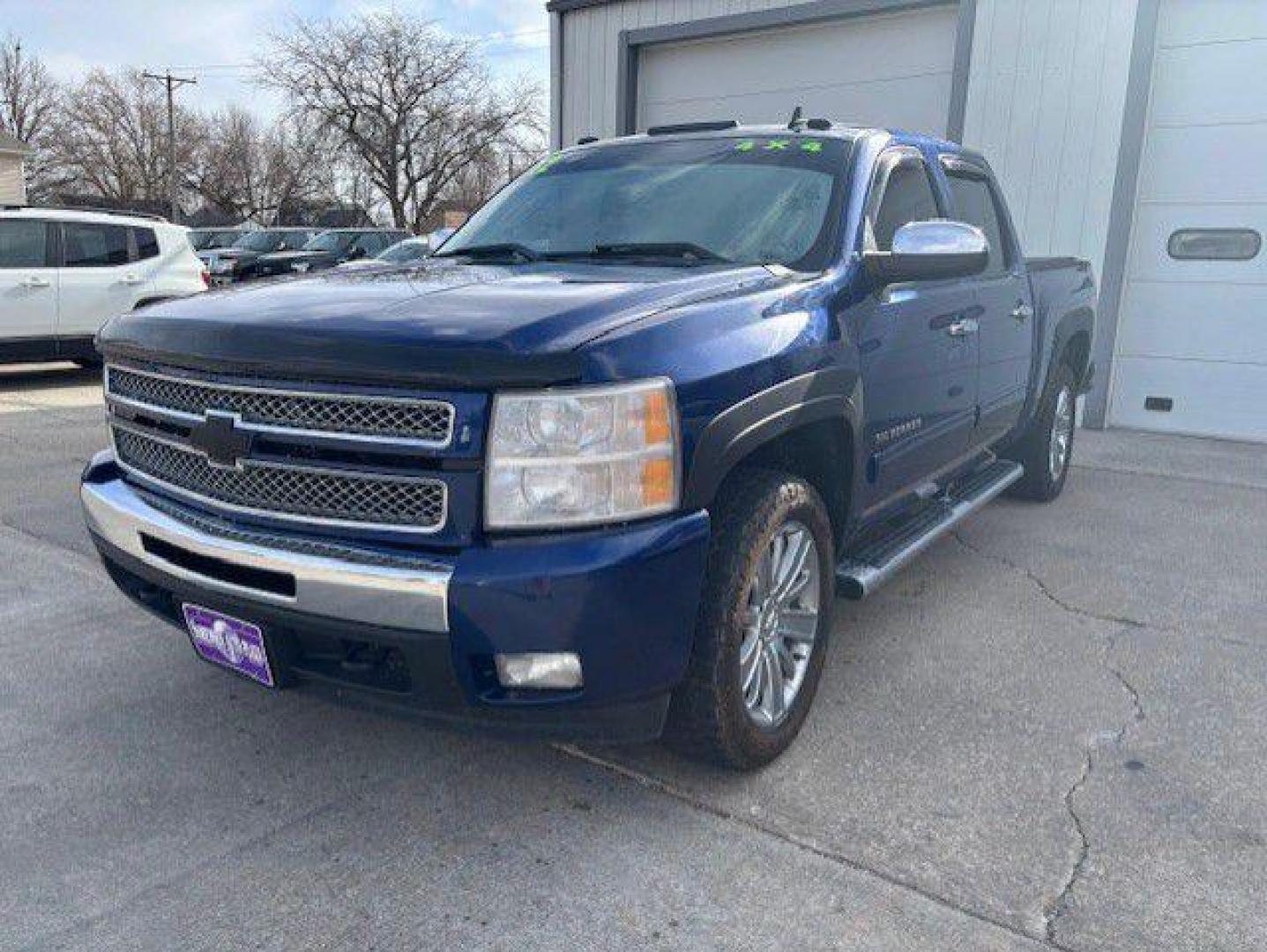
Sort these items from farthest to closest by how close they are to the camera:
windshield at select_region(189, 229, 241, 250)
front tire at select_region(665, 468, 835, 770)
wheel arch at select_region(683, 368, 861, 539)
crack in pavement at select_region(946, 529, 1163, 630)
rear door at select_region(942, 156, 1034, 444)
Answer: windshield at select_region(189, 229, 241, 250) → rear door at select_region(942, 156, 1034, 444) → crack in pavement at select_region(946, 529, 1163, 630) → front tire at select_region(665, 468, 835, 770) → wheel arch at select_region(683, 368, 861, 539)

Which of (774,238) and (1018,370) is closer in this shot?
(774,238)

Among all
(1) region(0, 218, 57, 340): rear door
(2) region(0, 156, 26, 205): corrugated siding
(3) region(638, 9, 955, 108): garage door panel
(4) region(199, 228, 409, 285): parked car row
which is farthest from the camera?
(2) region(0, 156, 26, 205): corrugated siding

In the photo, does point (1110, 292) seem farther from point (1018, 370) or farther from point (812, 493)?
point (812, 493)

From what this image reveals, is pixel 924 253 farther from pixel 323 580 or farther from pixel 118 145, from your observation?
pixel 118 145

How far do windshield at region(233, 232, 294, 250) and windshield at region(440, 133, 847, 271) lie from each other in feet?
61.9

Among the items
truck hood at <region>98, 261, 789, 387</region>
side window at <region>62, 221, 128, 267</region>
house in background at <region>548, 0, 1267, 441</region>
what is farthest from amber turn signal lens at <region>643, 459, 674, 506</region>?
side window at <region>62, 221, 128, 267</region>

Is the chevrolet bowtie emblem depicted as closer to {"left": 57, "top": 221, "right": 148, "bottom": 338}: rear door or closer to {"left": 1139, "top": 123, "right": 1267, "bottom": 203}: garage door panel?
{"left": 1139, "top": 123, "right": 1267, "bottom": 203}: garage door panel

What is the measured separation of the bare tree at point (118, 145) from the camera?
187ft

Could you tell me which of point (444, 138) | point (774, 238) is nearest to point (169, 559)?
point (774, 238)

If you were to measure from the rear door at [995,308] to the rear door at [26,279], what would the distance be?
890 cm

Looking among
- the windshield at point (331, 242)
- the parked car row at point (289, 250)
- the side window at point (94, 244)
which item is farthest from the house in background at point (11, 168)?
the side window at point (94, 244)

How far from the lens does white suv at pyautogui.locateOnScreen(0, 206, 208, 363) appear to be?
9.94m

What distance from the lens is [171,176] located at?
1895 inches

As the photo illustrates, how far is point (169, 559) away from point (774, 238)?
2084 mm
